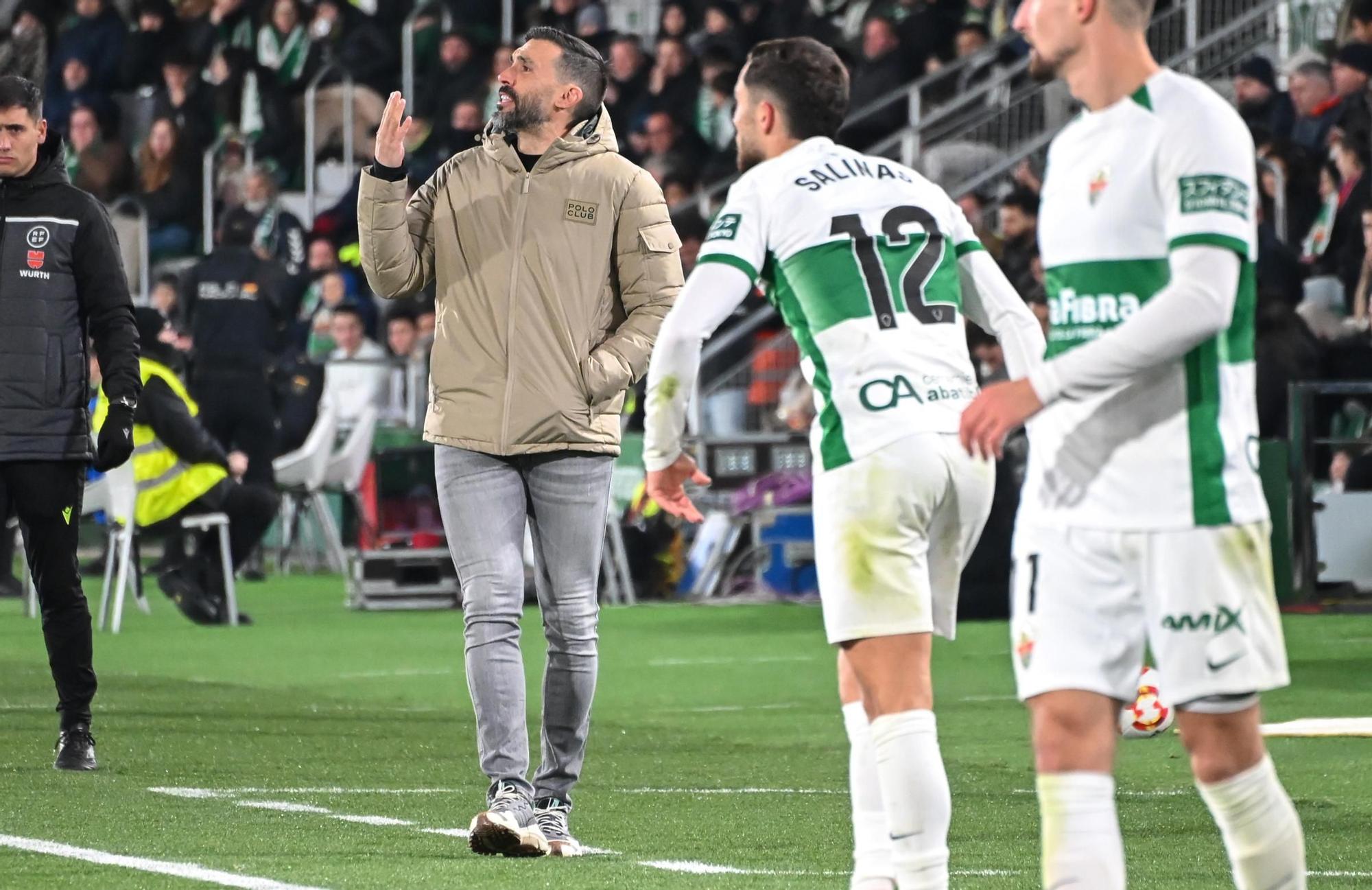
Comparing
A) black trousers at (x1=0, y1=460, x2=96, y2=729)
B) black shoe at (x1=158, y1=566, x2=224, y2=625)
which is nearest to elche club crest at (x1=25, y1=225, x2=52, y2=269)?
black trousers at (x1=0, y1=460, x2=96, y2=729)

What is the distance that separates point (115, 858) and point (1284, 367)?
1023 centimetres

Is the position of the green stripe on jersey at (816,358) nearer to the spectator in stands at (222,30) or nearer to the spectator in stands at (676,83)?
the spectator in stands at (676,83)

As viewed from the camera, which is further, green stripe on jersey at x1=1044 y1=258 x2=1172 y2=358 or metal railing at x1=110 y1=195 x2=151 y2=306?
metal railing at x1=110 y1=195 x2=151 y2=306

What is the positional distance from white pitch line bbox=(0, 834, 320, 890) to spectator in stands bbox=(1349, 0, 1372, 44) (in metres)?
13.1

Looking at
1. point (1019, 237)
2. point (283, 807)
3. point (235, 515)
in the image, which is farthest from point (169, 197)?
point (283, 807)

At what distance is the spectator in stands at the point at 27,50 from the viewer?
27.2 metres

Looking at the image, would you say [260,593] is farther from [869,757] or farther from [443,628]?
[869,757]

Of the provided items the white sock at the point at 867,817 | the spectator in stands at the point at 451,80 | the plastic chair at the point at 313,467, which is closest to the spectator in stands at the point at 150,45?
the spectator in stands at the point at 451,80

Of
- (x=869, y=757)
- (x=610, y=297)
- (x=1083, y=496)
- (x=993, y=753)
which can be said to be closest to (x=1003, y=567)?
(x=993, y=753)

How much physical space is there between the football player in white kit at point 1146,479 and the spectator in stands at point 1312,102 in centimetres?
1366

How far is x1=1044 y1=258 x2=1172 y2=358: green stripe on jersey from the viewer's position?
14.4ft

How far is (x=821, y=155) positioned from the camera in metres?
5.44

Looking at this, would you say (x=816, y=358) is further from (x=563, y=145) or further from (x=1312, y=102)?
(x=1312, y=102)

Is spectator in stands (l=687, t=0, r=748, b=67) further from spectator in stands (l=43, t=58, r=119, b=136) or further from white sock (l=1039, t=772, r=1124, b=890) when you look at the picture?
white sock (l=1039, t=772, r=1124, b=890)
